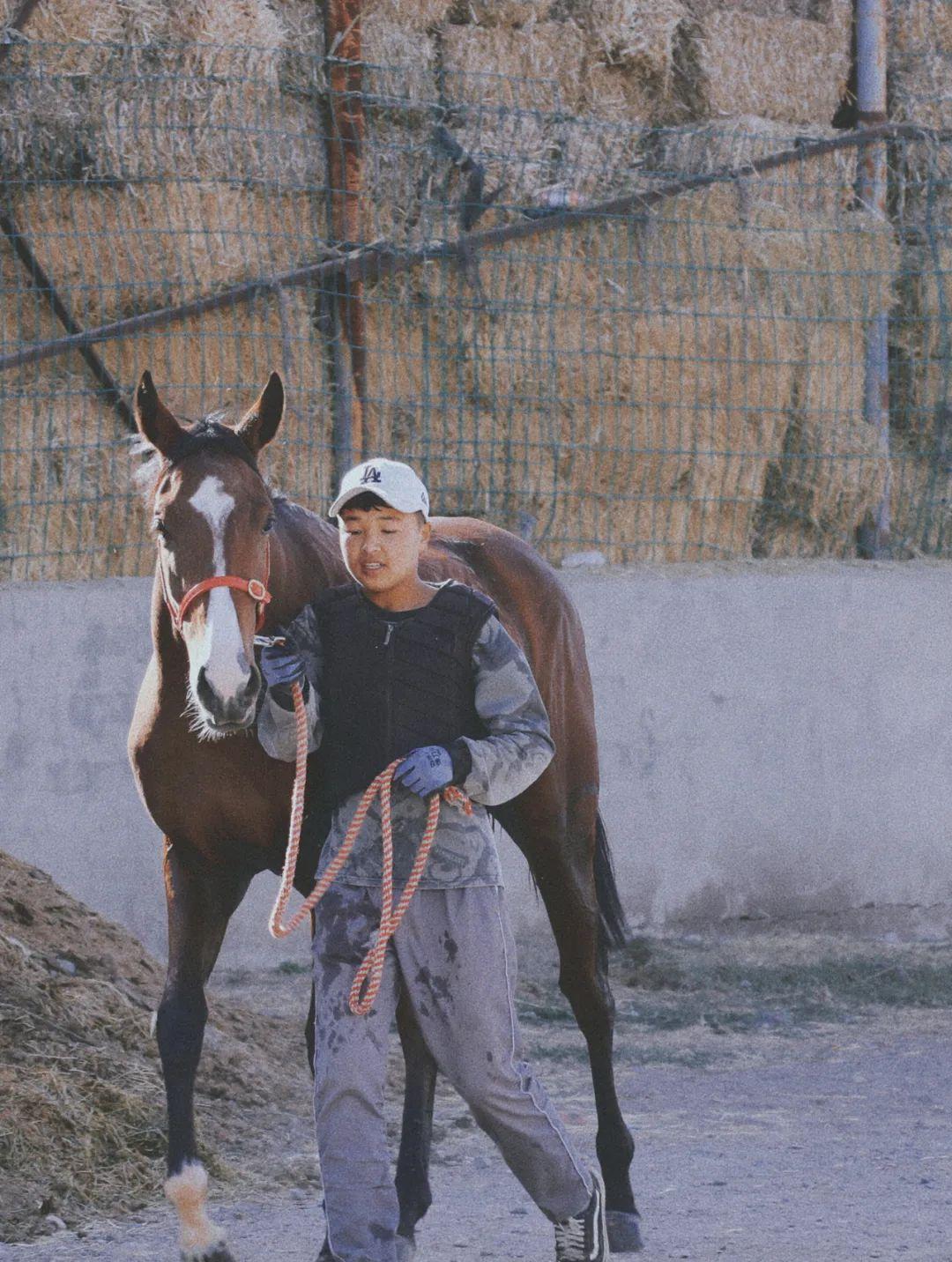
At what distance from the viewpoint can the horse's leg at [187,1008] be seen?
4.04 meters

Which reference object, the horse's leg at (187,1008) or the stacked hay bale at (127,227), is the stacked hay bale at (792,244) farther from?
the horse's leg at (187,1008)

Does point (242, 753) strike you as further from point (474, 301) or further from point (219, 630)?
point (474, 301)

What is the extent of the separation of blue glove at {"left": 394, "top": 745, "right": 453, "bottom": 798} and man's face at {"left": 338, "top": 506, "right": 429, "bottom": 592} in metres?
0.40

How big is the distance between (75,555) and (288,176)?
1.85 m

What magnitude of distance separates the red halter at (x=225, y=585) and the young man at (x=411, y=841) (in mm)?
103

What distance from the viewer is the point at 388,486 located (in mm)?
3561

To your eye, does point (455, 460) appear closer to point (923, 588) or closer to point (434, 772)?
point (923, 588)

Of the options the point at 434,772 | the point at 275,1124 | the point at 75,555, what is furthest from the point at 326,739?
the point at 75,555

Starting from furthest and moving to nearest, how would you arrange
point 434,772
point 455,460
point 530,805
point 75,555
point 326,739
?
1. point 455,460
2. point 75,555
3. point 530,805
4. point 326,739
5. point 434,772

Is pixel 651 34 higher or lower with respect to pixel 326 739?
higher

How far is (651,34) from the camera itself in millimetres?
8070

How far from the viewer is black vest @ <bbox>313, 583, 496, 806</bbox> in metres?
3.59

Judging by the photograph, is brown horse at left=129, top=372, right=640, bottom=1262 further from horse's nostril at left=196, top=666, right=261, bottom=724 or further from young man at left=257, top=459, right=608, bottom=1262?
young man at left=257, top=459, right=608, bottom=1262

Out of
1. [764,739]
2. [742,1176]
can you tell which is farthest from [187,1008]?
[764,739]
